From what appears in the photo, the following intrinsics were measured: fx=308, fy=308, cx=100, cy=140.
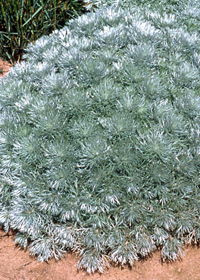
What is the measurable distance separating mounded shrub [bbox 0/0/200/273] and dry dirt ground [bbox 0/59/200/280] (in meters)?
0.07

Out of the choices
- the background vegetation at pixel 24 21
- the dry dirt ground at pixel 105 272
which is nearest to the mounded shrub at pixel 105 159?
the dry dirt ground at pixel 105 272

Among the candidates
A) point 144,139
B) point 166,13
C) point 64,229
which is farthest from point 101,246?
point 166,13

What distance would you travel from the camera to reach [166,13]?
2.81 meters

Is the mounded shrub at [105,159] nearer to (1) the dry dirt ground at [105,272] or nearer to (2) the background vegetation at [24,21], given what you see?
(1) the dry dirt ground at [105,272]

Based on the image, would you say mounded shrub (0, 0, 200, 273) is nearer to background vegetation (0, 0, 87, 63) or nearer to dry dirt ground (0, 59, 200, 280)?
dry dirt ground (0, 59, 200, 280)

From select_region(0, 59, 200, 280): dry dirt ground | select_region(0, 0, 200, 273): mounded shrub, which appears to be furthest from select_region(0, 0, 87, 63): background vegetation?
select_region(0, 59, 200, 280): dry dirt ground

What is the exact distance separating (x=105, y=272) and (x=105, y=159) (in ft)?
2.47

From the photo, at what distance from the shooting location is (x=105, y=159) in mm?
1801

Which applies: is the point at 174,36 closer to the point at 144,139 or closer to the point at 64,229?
the point at 144,139

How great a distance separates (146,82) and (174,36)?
0.59 meters

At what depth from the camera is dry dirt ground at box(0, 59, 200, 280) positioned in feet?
6.39

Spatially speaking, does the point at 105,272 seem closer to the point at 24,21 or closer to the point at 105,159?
the point at 105,159

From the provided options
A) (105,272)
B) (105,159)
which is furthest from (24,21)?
(105,272)

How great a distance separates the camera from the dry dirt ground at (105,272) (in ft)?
6.39
